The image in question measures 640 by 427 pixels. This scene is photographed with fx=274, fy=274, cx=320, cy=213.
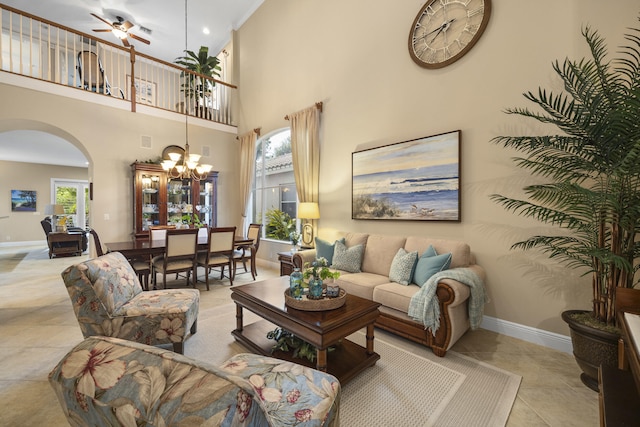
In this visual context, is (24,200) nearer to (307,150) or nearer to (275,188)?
(275,188)

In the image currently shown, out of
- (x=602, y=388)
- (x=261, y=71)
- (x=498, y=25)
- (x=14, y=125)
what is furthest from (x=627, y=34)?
(x=14, y=125)

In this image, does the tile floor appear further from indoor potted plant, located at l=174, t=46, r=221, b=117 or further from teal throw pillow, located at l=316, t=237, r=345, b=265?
indoor potted plant, located at l=174, t=46, r=221, b=117

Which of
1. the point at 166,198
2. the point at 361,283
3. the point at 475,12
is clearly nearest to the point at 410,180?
the point at 361,283

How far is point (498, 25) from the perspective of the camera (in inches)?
111

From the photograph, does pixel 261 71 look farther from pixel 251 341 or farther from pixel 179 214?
pixel 251 341

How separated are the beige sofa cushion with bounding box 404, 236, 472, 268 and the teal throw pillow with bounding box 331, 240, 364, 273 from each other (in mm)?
611

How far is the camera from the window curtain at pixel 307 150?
466cm

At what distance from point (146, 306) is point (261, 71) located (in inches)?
216

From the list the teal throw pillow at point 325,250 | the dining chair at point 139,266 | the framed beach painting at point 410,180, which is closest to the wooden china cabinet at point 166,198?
the dining chair at point 139,266

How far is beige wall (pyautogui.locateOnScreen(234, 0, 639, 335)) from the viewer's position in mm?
2537

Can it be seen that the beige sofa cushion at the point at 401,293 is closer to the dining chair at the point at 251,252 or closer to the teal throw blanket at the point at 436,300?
the teal throw blanket at the point at 436,300

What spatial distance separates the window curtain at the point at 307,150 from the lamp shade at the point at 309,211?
280 mm

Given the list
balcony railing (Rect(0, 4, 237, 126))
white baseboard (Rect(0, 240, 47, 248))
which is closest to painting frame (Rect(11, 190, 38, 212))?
white baseboard (Rect(0, 240, 47, 248))

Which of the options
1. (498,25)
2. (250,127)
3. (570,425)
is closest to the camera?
(570,425)
